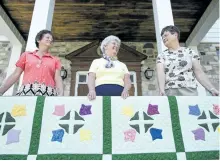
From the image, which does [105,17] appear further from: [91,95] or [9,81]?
[91,95]

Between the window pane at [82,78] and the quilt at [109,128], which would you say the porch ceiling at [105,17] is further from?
the quilt at [109,128]

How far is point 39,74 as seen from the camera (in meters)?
2.29

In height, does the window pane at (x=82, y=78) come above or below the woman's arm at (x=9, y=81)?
above

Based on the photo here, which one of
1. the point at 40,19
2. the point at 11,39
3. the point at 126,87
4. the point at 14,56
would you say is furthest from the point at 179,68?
the point at 11,39

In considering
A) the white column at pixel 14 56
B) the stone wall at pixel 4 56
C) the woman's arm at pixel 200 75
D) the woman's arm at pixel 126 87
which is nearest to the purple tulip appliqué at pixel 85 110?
the woman's arm at pixel 126 87

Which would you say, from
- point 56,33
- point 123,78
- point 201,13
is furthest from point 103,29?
point 123,78

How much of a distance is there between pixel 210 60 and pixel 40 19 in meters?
4.00

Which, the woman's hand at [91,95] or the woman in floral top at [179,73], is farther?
the woman in floral top at [179,73]

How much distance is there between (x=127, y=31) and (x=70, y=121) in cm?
399

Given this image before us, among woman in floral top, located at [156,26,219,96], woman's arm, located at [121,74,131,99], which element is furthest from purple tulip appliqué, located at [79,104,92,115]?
woman in floral top, located at [156,26,219,96]

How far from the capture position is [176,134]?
74.6 inches

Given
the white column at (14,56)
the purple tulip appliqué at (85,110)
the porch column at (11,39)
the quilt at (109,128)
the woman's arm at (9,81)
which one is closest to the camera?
the quilt at (109,128)

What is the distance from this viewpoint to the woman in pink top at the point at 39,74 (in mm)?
2225

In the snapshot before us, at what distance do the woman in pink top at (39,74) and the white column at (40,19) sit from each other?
0.59 meters
